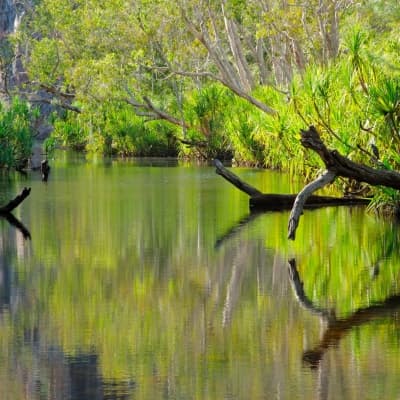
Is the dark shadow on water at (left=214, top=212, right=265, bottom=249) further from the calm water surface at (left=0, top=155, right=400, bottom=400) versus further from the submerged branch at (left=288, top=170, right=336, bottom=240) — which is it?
the submerged branch at (left=288, top=170, right=336, bottom=240)

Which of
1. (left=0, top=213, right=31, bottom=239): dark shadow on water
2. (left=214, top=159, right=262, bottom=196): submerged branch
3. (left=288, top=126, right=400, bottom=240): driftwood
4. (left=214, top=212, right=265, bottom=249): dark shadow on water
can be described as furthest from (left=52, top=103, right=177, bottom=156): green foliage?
(left=288, top=126, right=400, bottom=240): driftwood

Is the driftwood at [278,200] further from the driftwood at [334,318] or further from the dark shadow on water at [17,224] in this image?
the driftwood at [334,318]

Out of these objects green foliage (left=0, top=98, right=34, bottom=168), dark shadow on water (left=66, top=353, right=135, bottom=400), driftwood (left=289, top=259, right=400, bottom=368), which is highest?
green foliage (left=0, top=98, right=34, bottom=168)

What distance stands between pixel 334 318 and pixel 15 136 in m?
22.9

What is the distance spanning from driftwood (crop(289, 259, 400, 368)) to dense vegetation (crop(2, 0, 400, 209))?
7.24m

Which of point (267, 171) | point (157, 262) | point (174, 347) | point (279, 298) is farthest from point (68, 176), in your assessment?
point (174, 347)

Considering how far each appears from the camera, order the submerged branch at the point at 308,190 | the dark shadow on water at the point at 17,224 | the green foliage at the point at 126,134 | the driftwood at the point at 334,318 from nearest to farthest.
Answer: the driftwood at the point at 334,318 → the submerged branch at the point at 308,190 → the dark shadow on water at the point at 17,224 → the green foliage at the point at 126,134

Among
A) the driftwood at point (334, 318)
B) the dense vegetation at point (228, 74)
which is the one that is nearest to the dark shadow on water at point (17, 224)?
the dense vegetation at point (228, 74)

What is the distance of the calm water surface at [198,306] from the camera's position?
734 cm

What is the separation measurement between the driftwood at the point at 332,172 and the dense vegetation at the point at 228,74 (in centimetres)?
321

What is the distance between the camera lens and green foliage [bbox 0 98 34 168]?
30625 millimetres

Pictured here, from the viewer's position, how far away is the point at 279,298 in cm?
1071

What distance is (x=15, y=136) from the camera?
31438 mm

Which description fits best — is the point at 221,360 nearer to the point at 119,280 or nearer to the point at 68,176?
the point at 119,280
